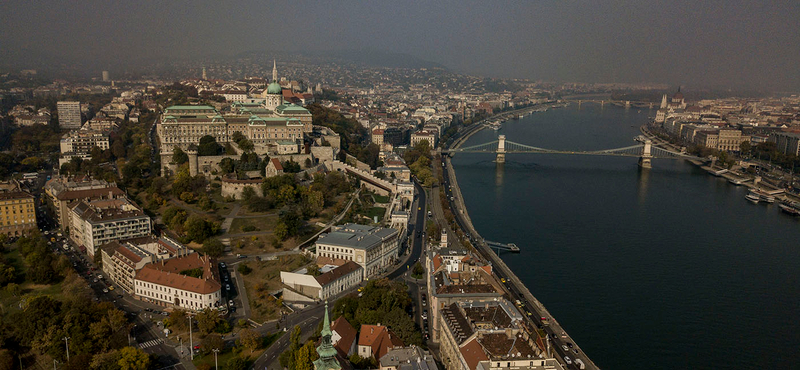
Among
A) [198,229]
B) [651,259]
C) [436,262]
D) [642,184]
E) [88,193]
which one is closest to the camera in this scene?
[436,262]

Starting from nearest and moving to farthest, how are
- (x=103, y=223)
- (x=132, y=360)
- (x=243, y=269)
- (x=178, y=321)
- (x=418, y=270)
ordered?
(x=132, y=360) < (x=178, y=321) < (x=243, y=269) < (x=418, y=270) < (x=103, y=223)

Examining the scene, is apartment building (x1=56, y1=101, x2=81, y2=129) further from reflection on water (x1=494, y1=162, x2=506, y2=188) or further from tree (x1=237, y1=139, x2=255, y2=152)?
reflection on water (x1=494, y1=162, x2=506, y2=188)

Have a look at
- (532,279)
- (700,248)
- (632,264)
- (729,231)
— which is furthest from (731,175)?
(532,279)

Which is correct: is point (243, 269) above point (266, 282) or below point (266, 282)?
above

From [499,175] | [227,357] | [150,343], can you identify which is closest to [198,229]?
[150,343]

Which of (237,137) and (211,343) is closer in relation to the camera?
(211,343)

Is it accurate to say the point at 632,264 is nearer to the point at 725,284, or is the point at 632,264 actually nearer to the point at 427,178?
the point at 725,284

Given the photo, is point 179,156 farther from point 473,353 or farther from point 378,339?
point 473,353
